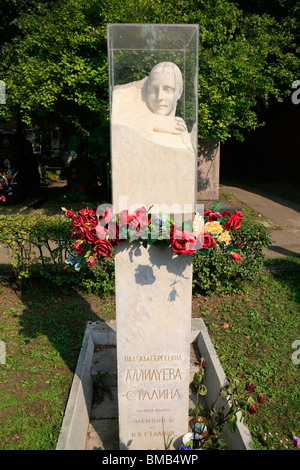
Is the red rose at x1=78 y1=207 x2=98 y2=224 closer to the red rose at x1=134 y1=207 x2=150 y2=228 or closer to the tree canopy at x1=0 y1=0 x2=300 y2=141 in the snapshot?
the red rose at x1=134 y1=207 x2=150 y2=228

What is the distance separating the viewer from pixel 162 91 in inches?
99.4

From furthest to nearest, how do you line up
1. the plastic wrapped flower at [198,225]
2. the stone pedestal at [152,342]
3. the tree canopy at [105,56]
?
the tree canopy at [105,56] → the stone pedestal at [152,342] → the plastic wrapped flower at [198,225]

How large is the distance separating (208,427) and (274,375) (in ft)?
3.93

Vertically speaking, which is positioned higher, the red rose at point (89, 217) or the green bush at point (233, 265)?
the red rose at point (89, 217)

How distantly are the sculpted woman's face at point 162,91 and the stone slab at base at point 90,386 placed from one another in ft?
7.97

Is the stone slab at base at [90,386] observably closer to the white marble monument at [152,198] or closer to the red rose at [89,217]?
the white marble monument at [152,198]

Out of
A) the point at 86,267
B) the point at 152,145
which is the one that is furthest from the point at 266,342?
the point at 152,145

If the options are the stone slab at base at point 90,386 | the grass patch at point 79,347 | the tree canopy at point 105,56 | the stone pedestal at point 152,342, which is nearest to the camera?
the stone pedestal at point 152,342

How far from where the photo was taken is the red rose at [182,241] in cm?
239

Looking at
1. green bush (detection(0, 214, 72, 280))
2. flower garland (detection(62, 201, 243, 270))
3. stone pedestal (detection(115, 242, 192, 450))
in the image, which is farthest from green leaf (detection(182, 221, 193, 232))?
green bush (detection(0, 214, 72, 280))

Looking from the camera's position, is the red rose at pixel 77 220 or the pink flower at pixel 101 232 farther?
the red rose at pixel 77 220

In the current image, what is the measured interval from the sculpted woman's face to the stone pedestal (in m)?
1.00

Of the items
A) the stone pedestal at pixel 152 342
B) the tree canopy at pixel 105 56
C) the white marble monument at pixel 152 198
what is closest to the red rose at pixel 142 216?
the white marble monument at pixel 152 198
